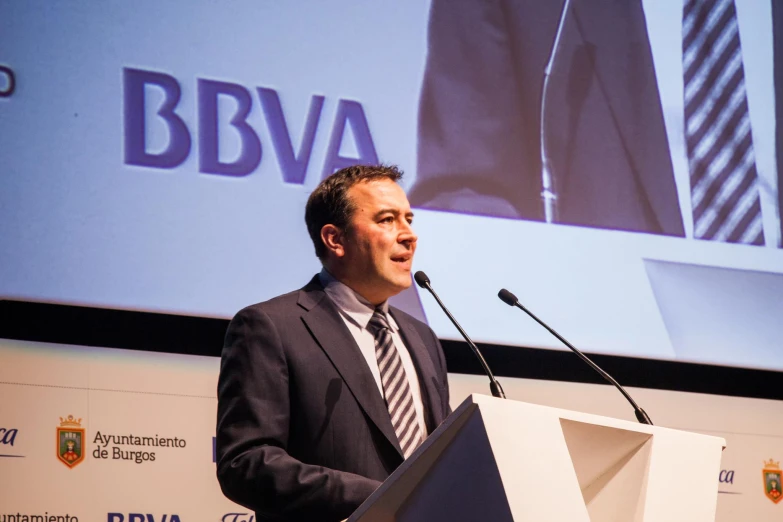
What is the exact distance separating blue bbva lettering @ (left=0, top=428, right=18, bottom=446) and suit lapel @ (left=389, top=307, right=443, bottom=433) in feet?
4.30

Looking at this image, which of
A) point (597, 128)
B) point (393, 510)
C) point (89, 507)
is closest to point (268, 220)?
point (89, 507)

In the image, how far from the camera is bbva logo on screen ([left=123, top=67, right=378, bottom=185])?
324 cm

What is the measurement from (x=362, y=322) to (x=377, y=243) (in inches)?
8.7

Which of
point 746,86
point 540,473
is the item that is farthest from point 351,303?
point 746,86

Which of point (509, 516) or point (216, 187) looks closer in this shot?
point (509, 516)

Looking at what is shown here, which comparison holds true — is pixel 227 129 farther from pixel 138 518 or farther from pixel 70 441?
pixel 138 518

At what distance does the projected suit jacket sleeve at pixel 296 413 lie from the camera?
1972 millimetres

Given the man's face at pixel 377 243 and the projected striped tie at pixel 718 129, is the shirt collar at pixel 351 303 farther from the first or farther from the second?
the projected striped tie at pixel 718 129

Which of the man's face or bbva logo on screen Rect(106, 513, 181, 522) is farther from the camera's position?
bbva logo on screen Rect(106, 513, 181, 522)

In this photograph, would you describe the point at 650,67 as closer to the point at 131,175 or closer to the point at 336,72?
the point at 336,72

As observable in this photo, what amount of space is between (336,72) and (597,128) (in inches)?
46.0

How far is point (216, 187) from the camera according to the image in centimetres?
333

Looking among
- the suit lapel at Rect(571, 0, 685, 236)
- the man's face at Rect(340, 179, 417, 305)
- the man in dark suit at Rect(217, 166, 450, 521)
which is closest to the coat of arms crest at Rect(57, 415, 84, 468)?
the man in dark suit at Rect(217, 166, 450, 521)

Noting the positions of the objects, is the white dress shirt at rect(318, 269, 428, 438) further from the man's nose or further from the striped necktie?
the man's nose
